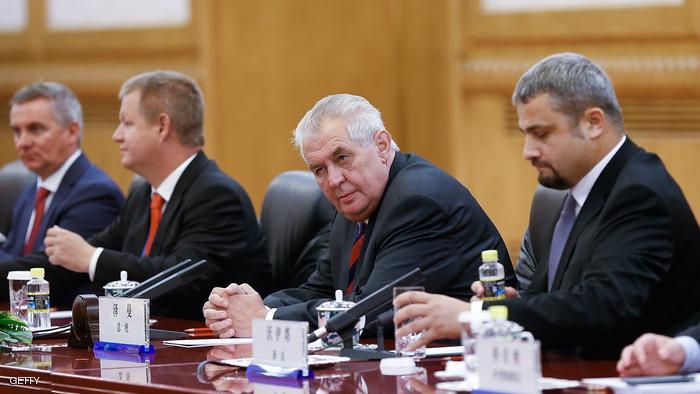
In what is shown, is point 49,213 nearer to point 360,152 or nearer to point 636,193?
point 360,152

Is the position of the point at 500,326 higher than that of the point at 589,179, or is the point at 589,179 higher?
the point at 589,179

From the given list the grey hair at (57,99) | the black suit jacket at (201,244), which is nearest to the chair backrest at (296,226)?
the black suit jacket at (201,244)

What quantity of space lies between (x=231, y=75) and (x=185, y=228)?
2.93 meters

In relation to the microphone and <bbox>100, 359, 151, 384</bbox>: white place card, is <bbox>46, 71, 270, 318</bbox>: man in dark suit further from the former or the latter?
the microphone

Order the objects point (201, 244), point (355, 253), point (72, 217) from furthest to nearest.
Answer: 1. point (72, 217)
2. point (201, 244)
3. point (355, 253)

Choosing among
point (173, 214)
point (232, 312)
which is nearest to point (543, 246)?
point (232, 312)

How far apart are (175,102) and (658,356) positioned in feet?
9.18

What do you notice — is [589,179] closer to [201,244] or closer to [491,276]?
[491,276]

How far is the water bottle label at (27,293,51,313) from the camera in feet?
13.2

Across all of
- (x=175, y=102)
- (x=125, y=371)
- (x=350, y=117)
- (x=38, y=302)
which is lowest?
(x=125, y=371)

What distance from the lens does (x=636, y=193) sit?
2.96m

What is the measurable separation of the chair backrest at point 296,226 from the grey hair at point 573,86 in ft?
5.40

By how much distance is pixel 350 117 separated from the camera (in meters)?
3.71

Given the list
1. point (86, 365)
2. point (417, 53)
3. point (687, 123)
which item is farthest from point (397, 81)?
point (86, 365)
